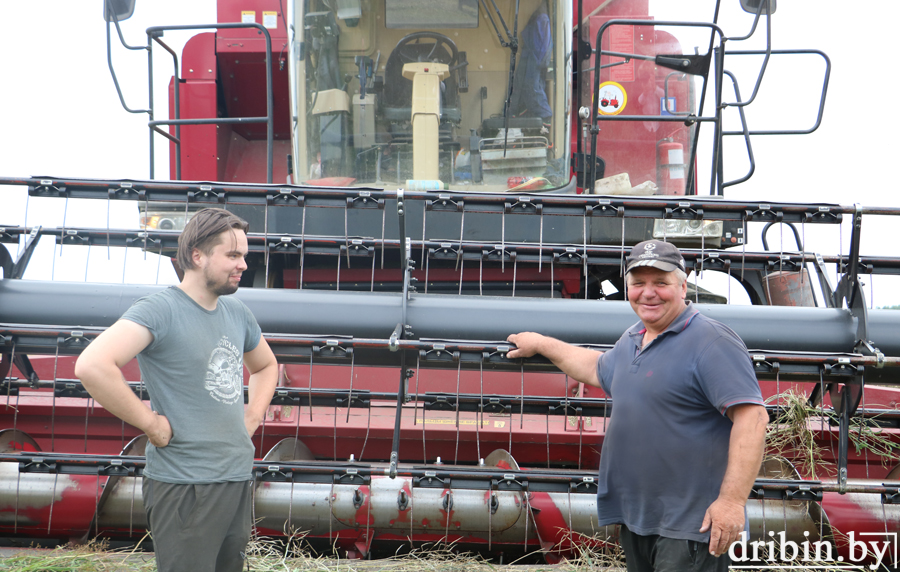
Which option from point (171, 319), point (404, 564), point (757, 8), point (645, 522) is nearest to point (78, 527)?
point (404, 564)

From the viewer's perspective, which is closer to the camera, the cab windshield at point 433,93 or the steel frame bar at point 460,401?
the steel frame bar at point 460,401

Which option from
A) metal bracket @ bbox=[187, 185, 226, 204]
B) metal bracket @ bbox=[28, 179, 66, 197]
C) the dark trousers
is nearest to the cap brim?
the dark trousers

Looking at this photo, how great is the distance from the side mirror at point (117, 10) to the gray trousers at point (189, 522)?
3143 mm

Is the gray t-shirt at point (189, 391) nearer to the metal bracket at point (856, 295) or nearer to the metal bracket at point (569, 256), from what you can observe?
the metal bracket at point (569, 256)

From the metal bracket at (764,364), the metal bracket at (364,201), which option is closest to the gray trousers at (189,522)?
the metal bracket at (364,201)

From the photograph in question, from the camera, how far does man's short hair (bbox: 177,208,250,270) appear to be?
6.56 ft

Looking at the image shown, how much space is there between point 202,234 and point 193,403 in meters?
0.46

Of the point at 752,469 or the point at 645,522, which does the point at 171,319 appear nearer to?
the point at 645,522

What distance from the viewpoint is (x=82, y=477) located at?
308 cm

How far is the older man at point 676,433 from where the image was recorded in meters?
1.94

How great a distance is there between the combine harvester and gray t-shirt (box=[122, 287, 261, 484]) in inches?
30.6

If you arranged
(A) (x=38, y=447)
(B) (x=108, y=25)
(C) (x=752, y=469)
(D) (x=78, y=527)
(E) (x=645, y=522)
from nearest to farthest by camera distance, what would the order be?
(C) (x=752, y=469), (E) (x=645, y=522), (D) (x=78, y=527), (A) (x=38, y=447), (B) (x=108, y=25)

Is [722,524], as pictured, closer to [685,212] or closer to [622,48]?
[685,212]

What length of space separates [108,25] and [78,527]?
2754 mm
